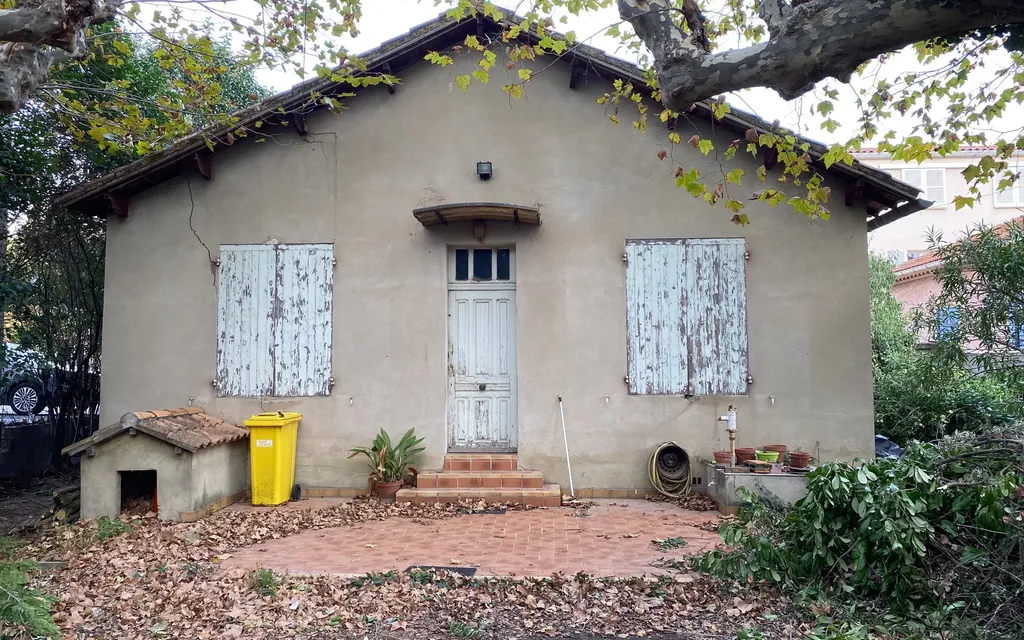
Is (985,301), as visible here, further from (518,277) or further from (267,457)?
(267,457)

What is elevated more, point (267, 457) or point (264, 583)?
point (267, 457)

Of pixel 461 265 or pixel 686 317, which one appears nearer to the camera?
pixel 686 317

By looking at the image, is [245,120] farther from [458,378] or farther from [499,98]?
[458,378]

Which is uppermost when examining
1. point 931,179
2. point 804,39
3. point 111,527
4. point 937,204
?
point 931,179

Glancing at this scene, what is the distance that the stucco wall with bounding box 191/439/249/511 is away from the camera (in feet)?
23.7

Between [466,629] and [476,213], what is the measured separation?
16.5ft

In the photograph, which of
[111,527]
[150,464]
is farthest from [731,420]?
[111,527]

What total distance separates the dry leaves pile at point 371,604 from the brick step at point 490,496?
259 centimetres

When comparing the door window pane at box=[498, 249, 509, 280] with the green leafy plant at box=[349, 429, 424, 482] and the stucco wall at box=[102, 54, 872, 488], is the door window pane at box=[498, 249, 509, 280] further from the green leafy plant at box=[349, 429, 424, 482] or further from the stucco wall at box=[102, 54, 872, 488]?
the green leafy plant at box=[349, 429, 424, 482]

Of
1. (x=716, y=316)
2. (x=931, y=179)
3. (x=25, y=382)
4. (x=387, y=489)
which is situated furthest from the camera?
(x=931, y=179)

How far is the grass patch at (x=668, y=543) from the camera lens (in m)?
5.98

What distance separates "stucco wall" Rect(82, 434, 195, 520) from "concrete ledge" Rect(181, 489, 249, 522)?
0.34m

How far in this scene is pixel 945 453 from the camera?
502 centimetres

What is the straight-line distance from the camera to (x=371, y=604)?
470 centimetres
